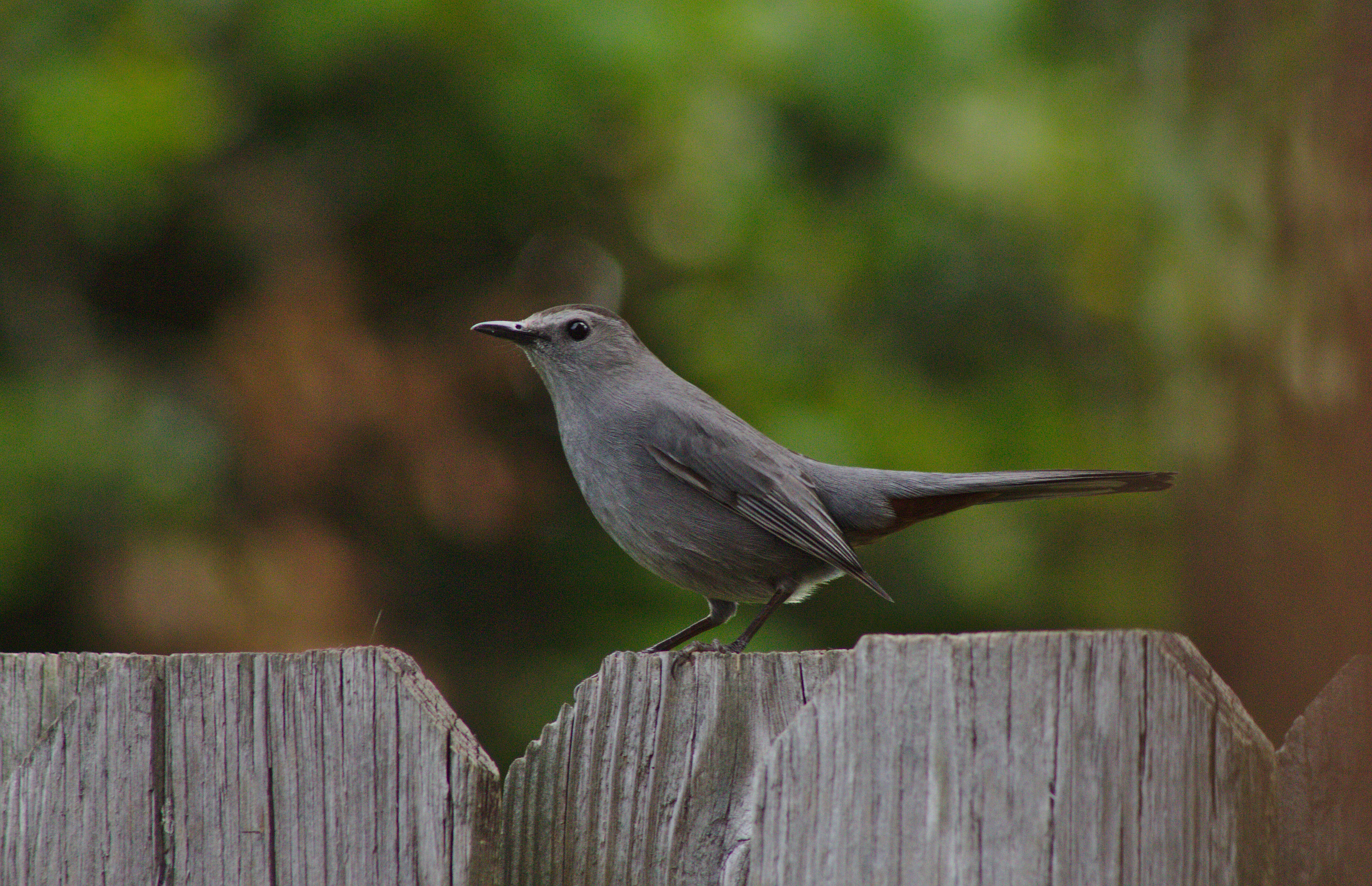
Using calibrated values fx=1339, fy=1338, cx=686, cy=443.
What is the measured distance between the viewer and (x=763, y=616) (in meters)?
3.39

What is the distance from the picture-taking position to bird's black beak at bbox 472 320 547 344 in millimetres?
3912

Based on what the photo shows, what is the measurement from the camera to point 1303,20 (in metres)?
0.92

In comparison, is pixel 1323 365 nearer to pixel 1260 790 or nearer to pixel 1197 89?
pixel 1260 790

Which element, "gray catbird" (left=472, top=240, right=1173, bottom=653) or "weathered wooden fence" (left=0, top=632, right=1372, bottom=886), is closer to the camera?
"weathered wooden fence" (left=0, top=632, right=1372, bottom=886)

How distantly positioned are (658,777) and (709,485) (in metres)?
1.70

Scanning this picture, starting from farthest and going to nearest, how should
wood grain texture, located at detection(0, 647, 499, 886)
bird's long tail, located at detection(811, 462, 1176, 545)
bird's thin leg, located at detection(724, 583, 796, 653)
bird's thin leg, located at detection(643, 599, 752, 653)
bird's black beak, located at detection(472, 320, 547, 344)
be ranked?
bird's black beak, located at detection(472, 320, 547, 344) → bird's thin leg, located at detection(643, 599, 752, 653) → bird's long tail, located at detection(811, 462, 1176, 545) → bird's thin leg, located at detection(724, 583, 796, 653) → wood grain texture, located at detection(0, 647, 499, 886)

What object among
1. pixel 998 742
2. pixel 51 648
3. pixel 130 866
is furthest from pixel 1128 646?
pixel 51 648

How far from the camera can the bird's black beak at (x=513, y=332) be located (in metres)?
3.91

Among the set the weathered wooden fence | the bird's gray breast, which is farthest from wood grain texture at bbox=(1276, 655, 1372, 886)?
the bird's gray breast

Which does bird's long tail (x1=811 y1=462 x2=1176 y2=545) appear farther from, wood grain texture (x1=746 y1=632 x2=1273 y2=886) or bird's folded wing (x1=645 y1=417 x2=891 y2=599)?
wood grain texture (x1=746 y1=632 x2=1273 y2=886)

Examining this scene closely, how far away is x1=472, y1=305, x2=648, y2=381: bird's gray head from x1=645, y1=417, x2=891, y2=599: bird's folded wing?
357 mm

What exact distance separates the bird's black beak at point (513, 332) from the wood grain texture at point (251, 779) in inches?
76.4

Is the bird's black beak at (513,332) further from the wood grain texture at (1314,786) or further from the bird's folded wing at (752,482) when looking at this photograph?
the wood grain texture at (1314,786)

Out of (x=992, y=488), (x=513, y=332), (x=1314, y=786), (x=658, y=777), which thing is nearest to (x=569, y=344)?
(x=513, y=332)
